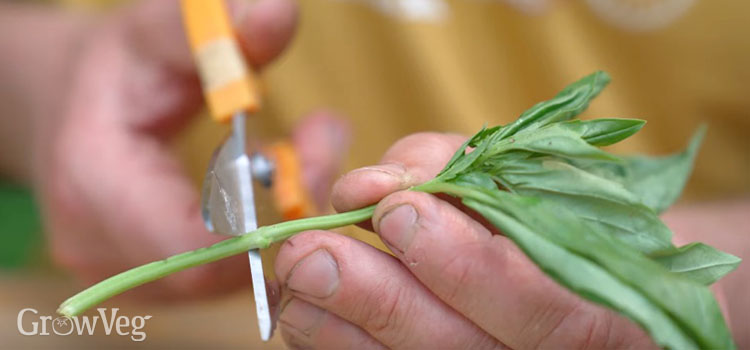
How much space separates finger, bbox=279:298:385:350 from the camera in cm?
47

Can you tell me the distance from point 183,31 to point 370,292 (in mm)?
494

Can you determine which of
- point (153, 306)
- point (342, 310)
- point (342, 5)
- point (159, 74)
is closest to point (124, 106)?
point (159, 74)

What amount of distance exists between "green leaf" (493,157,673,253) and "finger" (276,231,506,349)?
10 centimetres

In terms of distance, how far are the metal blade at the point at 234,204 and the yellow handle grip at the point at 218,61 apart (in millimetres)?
93

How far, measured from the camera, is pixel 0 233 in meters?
1.33

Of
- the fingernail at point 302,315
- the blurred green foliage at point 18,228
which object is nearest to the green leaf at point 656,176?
Result: the fingernail at point 302,315

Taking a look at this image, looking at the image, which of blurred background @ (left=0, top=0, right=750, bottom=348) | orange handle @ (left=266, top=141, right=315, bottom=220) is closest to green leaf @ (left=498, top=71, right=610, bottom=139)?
orange handle @ (left=266, top=141, right=315, bottom=220)

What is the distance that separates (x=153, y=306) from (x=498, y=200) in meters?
0.68

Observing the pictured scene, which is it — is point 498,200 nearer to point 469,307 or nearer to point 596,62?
point 469,307

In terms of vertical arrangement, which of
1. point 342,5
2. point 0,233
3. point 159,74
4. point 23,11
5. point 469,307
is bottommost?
point 469,307

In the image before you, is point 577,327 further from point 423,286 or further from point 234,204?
point 234,204

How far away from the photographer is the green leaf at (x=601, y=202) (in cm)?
42

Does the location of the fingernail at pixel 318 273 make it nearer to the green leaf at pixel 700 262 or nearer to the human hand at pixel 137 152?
the green leaf at pixel 700 262

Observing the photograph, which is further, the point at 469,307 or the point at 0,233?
the point at 0,233
